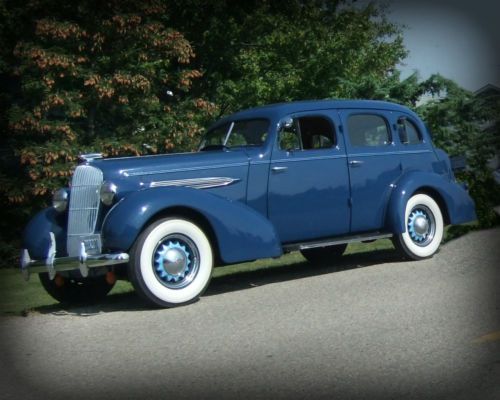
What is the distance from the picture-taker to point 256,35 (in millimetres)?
17188

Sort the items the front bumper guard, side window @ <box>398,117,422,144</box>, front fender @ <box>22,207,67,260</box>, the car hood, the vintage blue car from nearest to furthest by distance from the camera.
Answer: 1. the front bumper guard
2. the vintage blue car
3. the car hood
4. front fender @ <box>22,207,67,260</box>
5. side window @ <box>398,117,422,144</box>

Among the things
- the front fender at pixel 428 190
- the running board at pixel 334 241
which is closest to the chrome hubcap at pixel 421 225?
the front fender at pixel 428 190

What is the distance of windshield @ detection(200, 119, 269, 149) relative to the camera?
23.9ft

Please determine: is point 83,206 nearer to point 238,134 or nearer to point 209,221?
point 209,221

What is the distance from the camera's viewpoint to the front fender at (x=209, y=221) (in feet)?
19.4

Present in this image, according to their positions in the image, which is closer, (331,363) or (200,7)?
(331,363)

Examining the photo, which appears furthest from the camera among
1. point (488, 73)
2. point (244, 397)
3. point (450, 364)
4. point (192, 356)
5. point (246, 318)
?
point (246, 318)

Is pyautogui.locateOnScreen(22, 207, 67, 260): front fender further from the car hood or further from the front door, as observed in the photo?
the front door

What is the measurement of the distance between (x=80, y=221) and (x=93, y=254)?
49cm

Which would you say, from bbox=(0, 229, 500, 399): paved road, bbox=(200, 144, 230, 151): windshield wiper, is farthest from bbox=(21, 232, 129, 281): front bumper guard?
bbox=(200, 144, 230, 151): windshield wiper

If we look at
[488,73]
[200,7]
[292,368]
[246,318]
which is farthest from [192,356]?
[200,7]

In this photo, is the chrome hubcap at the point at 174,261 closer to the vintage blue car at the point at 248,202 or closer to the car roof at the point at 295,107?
the vintage blue car at the point at 248,202

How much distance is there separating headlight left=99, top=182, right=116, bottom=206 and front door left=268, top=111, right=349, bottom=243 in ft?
4.74

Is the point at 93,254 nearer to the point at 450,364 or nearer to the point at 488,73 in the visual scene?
the point at 450,364
